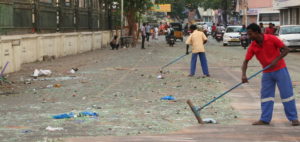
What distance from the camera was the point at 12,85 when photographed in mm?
17484

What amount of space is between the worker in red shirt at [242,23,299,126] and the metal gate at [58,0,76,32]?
2531 centimetres

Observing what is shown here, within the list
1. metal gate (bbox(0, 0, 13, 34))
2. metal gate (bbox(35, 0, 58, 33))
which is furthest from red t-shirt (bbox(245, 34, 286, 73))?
metal gate (bbox(35, 0, 58, 33))

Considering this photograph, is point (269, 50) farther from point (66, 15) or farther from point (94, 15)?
point (94, 15)

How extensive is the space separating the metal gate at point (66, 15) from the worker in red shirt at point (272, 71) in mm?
25311

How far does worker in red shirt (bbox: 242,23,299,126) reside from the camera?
9.73 meters

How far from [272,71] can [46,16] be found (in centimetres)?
2274

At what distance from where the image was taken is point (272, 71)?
32.3ft

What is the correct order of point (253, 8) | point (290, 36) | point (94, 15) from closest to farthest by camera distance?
point (290, 36), point (94, 15), point (253, 8)

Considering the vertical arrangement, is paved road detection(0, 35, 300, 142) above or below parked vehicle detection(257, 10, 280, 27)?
below

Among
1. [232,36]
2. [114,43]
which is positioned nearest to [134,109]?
[114,43]

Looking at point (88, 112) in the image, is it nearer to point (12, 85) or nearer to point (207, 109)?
point (207, 109)

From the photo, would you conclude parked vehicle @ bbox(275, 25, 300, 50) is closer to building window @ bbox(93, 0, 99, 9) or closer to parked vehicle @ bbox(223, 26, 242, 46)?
parked vehicle @ bbox(223, 26, 242, 46)

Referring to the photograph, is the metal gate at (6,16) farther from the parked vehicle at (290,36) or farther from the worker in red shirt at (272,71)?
the parked vehicle at (290,36)

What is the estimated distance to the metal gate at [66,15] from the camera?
35.0 metres
